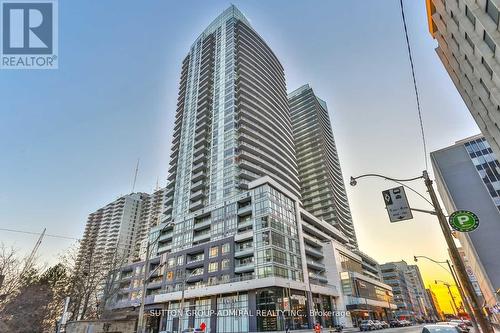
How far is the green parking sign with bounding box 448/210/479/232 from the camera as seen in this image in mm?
11372

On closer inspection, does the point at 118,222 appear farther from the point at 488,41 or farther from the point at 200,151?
the point at 488,41

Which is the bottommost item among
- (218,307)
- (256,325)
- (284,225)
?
(256,325)

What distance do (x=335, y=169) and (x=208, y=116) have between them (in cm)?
6959

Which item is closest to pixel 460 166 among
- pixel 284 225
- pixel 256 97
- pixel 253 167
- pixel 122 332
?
pixel 284 225

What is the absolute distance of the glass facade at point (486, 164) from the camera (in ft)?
195

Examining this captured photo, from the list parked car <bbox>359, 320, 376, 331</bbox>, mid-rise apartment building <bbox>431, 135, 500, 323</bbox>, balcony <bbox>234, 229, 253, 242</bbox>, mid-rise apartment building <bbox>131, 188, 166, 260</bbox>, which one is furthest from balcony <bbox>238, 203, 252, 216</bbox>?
mid-rise apartment building <bbox>131, 188, 166, 260</bbox>

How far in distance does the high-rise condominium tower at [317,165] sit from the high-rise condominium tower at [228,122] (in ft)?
82.7

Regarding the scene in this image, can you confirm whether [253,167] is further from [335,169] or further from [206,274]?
[335,169]

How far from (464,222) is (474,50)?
15.3 meters

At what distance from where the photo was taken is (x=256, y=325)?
46594 millimetres

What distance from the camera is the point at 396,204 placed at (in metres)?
11.8

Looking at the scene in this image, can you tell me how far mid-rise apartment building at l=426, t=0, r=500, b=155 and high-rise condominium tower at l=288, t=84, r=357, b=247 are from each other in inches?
3141

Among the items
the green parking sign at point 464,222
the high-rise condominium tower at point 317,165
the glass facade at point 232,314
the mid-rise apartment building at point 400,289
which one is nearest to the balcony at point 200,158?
the glass facade at point 232,314

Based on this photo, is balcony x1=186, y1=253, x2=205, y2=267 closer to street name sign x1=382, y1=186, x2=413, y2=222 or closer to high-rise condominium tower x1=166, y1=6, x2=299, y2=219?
high-rise condominium tower x1=166, y1=6, x2=299, y2=219
